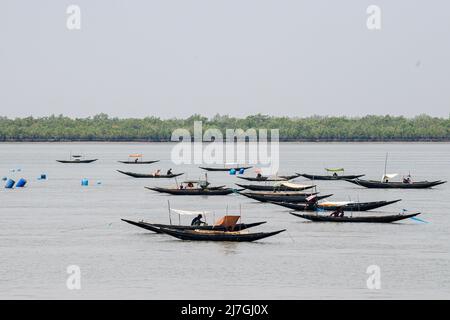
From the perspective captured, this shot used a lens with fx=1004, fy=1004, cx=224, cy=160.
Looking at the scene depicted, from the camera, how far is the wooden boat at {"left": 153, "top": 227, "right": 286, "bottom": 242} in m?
43.3

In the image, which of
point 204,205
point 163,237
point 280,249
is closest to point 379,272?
point 280,249

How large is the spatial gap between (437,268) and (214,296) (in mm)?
10039

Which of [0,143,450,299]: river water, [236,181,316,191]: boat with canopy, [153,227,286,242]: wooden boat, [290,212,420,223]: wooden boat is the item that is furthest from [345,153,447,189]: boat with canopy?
[153,227,286,242]: wooden boat

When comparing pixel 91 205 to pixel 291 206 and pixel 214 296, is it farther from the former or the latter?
pixel 214 296

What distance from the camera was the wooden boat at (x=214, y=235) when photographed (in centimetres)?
4331

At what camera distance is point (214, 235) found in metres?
43.3

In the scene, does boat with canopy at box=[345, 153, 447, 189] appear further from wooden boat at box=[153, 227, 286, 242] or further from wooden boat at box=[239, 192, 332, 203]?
wooden boat at box=[153, 227, 286, 242]

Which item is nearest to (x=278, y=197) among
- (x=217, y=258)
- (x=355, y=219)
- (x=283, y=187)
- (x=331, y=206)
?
(x=283, y=187)

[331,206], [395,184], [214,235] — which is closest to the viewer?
[214,235]

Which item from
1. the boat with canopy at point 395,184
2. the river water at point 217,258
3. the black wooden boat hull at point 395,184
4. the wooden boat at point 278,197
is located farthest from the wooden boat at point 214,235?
the black wooden boat hull at point 395,184

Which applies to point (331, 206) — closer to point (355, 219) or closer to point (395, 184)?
point (355, 219)

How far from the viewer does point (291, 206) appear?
2345 inches

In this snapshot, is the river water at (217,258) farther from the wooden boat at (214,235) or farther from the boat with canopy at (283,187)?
the boat with canopy at (283,187)

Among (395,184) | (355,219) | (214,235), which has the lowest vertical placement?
(395,184)
